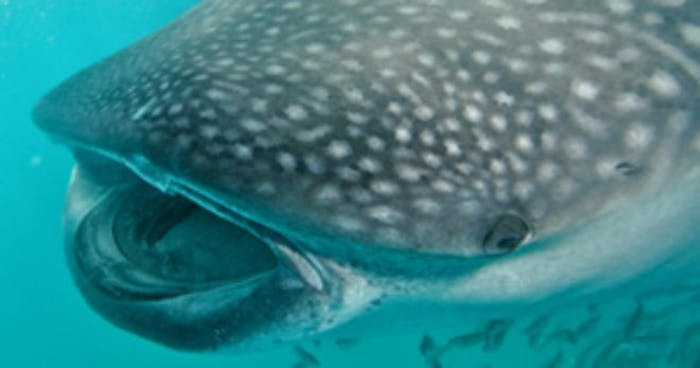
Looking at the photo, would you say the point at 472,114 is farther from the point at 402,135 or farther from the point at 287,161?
the point at 287,161

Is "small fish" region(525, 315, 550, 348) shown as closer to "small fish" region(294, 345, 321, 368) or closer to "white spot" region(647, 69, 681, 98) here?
"small fish" region(294, 345, 321, 368)

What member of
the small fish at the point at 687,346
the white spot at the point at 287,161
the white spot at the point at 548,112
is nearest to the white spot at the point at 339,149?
the white spot at the point at 287,161

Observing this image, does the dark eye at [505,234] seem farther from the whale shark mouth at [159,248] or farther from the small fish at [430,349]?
the small fish at [430,349]

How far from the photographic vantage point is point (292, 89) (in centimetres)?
186

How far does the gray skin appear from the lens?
1705 mm

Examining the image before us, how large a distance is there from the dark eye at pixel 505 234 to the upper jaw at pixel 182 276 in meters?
0.50

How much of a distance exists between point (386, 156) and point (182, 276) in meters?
0.98

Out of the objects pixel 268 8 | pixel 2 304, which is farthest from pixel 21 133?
pixel 268 8

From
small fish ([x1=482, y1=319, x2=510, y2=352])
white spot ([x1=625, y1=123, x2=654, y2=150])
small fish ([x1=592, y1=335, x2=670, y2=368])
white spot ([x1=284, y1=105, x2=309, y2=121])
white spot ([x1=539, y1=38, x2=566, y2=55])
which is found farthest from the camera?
small fish ([x1=592, y1=335, x2=670, y2=368])

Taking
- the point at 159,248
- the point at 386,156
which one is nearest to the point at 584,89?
the point at 386,156

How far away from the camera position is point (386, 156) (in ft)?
5.70

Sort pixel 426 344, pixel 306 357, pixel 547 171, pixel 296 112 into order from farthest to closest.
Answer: pixel 306 357, pixel 426 344, pixel 547 171, pixel 296 112

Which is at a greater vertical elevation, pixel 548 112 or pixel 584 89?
pixel 584 89

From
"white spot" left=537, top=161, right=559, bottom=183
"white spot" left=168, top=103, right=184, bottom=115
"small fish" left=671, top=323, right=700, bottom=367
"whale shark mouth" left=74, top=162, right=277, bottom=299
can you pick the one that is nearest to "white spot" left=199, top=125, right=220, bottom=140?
"white spot" left=168, top=103, right=184, bottom=115
